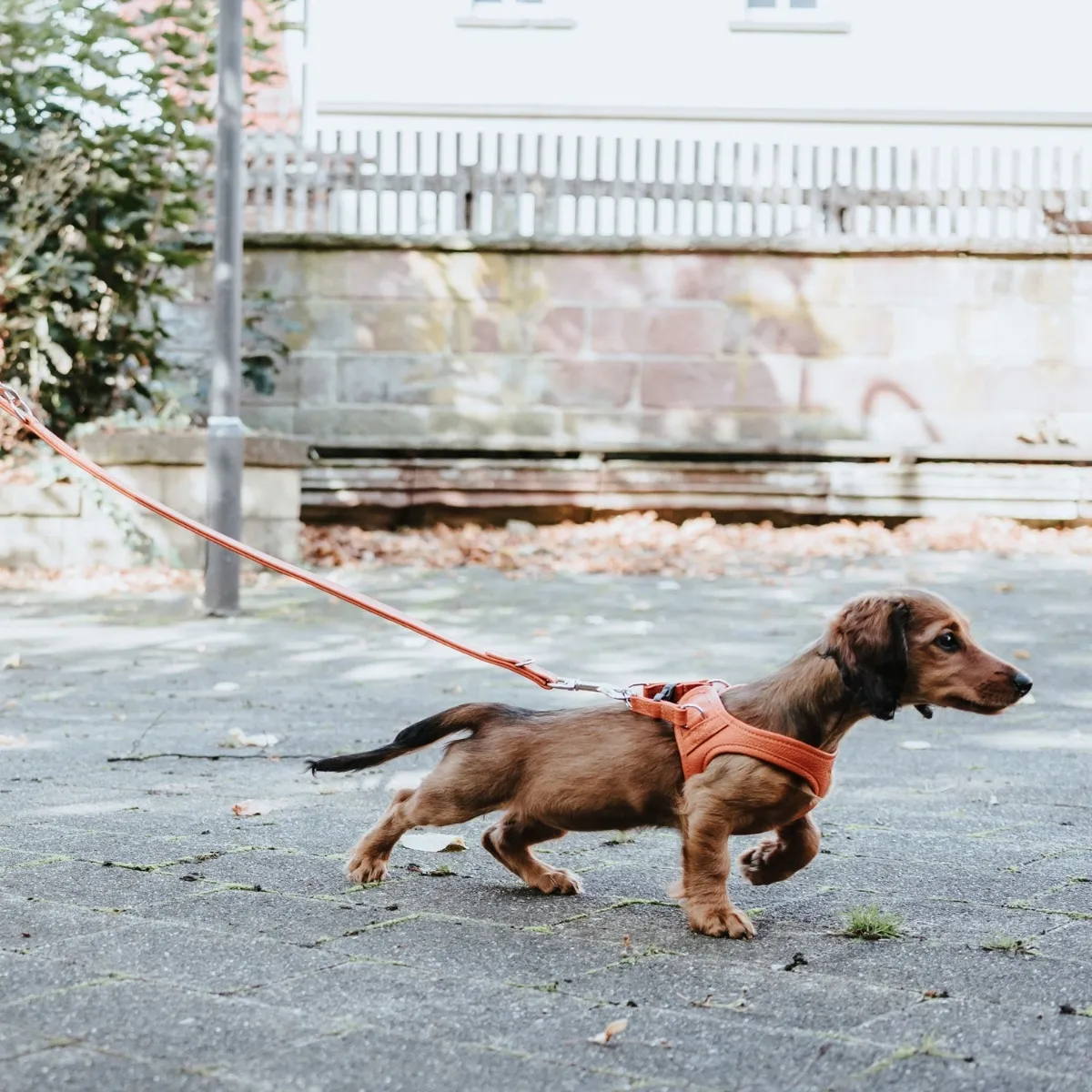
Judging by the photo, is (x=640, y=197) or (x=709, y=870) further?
(x=640, y=197)

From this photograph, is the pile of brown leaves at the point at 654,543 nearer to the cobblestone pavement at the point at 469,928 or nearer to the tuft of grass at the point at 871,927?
the cobblestone pavement at the point at 469,928

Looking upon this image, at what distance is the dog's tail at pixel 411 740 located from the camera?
128 inches

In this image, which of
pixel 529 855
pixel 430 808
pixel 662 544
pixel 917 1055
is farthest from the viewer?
pixel 662 544

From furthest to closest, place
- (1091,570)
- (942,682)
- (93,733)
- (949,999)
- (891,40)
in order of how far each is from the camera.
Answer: (891,40), (1091,570), (93,733), (942,682), (949,999)

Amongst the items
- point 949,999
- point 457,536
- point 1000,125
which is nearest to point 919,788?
point 949,999

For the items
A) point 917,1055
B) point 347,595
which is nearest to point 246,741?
point 347,595

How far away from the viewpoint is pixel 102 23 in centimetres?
1043

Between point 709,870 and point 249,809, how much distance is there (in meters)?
1.62

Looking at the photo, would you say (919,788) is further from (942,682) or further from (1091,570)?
Result: (1091,570)

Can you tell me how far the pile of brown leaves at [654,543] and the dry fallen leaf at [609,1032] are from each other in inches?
311

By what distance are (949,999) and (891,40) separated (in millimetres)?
15189

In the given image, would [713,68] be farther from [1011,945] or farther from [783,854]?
[1011,945]

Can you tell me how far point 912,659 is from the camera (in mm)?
2992

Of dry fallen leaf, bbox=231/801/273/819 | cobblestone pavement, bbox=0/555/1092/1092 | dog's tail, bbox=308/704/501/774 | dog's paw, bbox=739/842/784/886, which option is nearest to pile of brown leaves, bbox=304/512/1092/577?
cobblestone pavement, bbox=0/555/1092/1092
